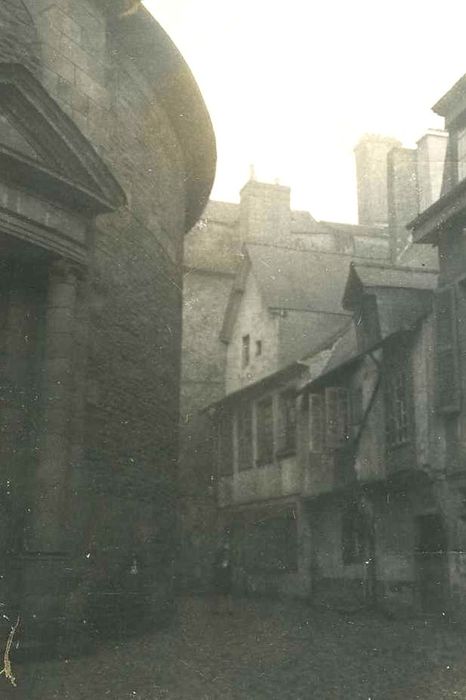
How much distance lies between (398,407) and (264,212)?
47.9ft

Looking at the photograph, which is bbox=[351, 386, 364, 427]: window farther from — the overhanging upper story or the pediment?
the pediment

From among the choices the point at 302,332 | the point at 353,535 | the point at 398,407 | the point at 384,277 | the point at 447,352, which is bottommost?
the point at 353,535

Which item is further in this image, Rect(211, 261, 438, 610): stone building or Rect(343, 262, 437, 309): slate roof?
Rect(343, 262, 437, 309): slate roof

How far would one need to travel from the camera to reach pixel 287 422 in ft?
65.9

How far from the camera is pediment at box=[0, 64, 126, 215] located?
28.3ft

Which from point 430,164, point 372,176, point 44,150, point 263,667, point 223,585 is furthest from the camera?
point 372,176

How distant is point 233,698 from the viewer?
611cm

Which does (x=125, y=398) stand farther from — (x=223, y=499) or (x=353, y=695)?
(x=223, y=499)

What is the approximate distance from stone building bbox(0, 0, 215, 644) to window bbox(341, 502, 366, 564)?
17.2 feet

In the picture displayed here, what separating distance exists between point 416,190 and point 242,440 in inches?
322

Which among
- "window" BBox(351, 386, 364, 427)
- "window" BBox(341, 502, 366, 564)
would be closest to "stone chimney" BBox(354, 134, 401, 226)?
"window" BBox(351, 386, 364, 427)

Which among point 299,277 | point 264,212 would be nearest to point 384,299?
point 299,277

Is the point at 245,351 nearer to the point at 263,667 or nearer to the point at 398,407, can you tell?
the point at 398,407

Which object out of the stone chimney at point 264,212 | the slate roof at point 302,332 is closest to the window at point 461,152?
the slate roof at point 302,332
